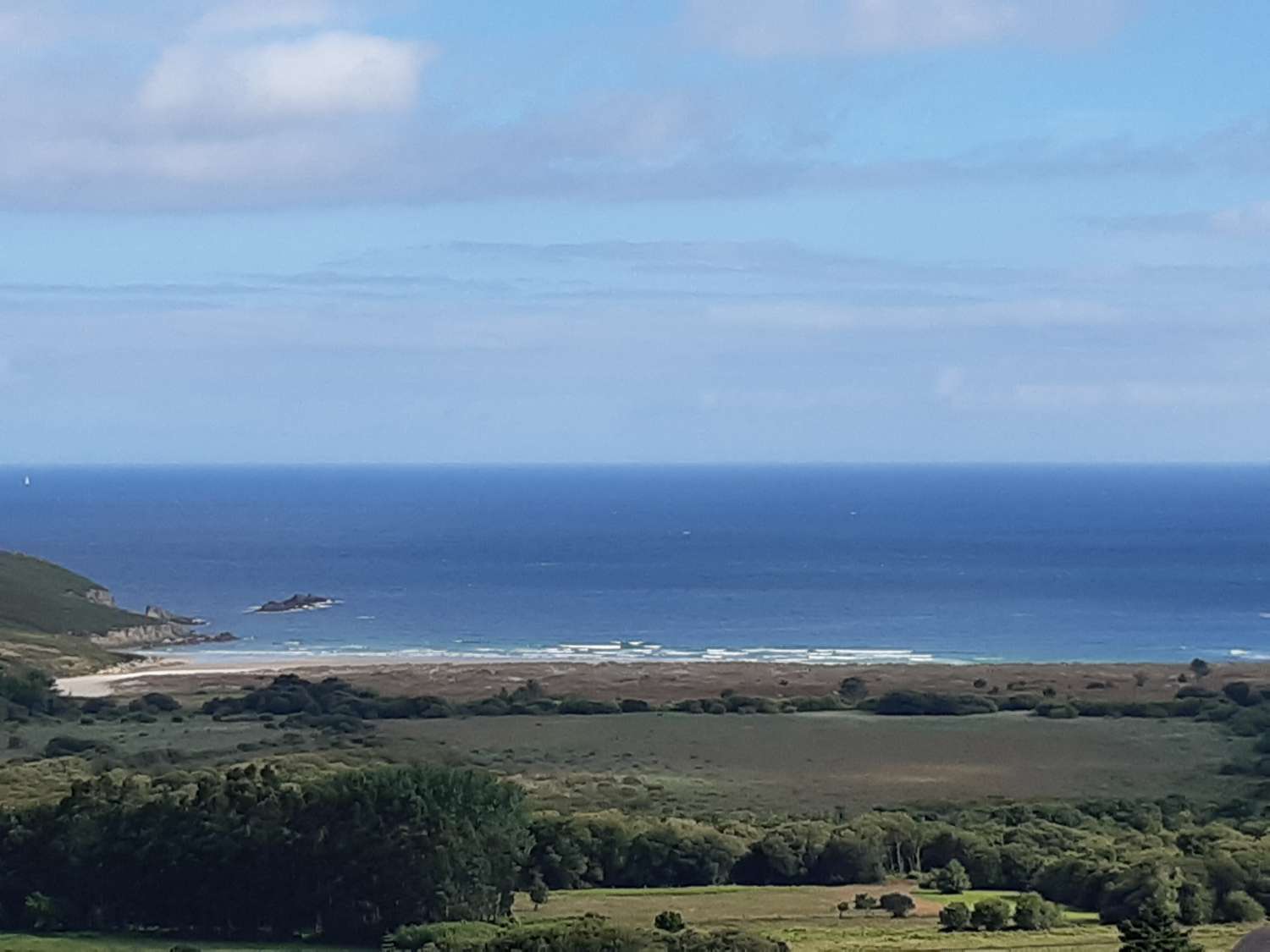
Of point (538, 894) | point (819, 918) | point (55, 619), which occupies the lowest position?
point (819, 918)

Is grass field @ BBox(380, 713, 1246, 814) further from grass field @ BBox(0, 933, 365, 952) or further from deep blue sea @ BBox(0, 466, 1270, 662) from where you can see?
deep blue sea @ BBox(0, 466, 1270, 662)

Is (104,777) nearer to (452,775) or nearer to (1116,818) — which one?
(452,775)

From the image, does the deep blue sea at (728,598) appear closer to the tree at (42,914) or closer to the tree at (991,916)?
the tree at (991,916)

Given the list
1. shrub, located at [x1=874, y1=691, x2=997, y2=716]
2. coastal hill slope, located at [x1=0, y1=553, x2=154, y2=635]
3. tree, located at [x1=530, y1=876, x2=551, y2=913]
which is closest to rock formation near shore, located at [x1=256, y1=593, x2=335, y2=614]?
coastal hill slope, located at [x1=0, y1=553, x2=154, y2=635]

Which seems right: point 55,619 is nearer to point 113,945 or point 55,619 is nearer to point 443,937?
point 113,945

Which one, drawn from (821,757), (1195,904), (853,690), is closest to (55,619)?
(853,690)

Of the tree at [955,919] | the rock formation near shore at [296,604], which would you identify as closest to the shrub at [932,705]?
the tree at [955,919]

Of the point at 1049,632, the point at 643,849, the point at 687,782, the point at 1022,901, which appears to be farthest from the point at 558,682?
the point at 1022,901

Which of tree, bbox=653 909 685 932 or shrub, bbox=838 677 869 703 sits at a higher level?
shrub, bbox=838 677 869 703
